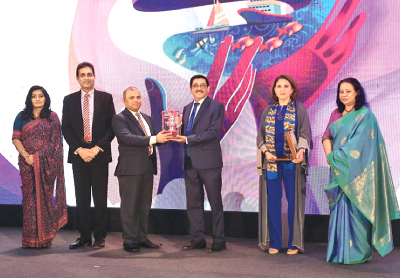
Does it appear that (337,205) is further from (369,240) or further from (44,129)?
(44,129)

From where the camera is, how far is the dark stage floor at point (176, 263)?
3564 mm

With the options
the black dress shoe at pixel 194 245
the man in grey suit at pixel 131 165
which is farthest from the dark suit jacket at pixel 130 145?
the black dress shoe at pixel 194 245

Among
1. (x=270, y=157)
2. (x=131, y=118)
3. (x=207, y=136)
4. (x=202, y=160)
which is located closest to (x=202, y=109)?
(x=207, y=136)

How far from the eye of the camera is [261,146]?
4.30 m

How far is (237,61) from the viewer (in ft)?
16.4

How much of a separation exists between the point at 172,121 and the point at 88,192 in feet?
3.03

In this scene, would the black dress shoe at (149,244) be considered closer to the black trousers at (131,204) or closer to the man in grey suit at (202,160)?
the black trousers at (131,204)

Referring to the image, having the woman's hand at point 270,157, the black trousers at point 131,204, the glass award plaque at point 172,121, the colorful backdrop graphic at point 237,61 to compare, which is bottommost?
the black trousers at point 131,204

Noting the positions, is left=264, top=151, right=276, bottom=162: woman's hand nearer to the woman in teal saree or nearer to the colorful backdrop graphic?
the woman in teal saree

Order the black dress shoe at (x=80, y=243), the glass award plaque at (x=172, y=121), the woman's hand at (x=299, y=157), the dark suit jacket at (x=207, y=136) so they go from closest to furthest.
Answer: the woman's hand at (x=299, y=157) → the glass award plaque at (x=172, y=121) → the dark suit jacket at (x=207, y=136) → the black dress shoe at (x=80, y=243)

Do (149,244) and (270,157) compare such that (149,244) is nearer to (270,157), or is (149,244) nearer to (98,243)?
(98,243)

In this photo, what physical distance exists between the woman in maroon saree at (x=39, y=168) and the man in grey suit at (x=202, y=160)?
1076mm

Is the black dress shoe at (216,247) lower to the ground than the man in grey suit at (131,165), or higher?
lower

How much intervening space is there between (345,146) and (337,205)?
1.38 ft
